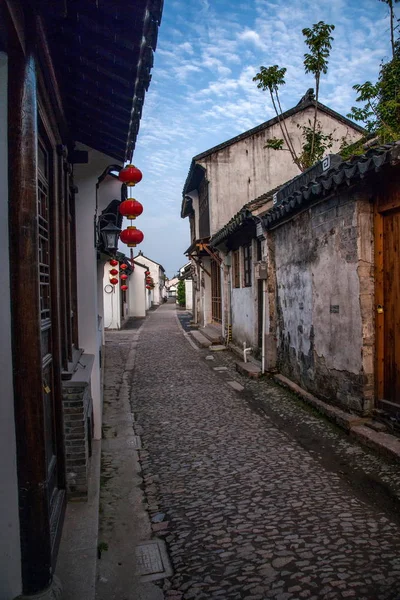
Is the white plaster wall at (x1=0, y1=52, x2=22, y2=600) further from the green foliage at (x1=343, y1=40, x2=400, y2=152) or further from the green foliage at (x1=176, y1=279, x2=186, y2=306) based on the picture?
the green foliage at (x1=176, y1=279, x2=186, y2=306)

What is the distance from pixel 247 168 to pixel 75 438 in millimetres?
15583

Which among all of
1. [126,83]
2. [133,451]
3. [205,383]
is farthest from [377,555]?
[205,383]

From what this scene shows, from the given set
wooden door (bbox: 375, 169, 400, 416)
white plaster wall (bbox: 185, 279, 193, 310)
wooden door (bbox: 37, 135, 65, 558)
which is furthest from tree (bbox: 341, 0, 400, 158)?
white plaster wall (bbox: 185, 279, 193, 310)

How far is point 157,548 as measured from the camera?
3.63 meters

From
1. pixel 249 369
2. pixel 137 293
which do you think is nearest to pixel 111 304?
pixel 137 293

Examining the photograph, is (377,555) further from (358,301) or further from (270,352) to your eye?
(270,352)

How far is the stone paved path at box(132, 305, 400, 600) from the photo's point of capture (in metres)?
3.07

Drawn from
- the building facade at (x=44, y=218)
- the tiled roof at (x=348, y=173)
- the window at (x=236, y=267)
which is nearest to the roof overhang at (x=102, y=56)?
the building facade at (x=44, y=218)

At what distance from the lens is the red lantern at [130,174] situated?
6.34 metres

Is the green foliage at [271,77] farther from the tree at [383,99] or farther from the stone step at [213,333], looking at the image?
the stone step at [213,333]

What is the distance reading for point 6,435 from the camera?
8.16 feet

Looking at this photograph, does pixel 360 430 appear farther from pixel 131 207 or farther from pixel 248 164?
pixel 248 164

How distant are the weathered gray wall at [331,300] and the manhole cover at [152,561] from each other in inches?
134

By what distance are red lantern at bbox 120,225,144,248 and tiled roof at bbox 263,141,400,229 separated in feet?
8.62
